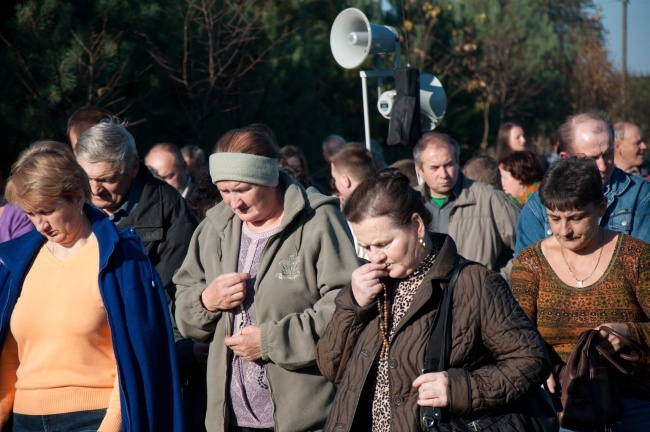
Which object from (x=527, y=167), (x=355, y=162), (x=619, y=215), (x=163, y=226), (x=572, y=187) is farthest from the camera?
(x=527, y=167)

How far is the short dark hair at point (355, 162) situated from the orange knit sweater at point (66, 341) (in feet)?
12.1

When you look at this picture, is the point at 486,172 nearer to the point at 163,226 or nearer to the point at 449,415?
the point at 163,226

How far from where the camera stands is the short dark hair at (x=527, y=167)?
8.02m

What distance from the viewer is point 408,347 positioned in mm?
3209

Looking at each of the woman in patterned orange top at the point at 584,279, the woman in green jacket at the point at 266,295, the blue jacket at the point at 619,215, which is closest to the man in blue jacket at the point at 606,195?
the blue jacket at the point at 619,215

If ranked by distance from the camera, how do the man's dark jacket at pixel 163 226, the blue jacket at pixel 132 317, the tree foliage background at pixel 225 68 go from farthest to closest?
1. the tree foliage background at pixel 225 68
2. the man's dark jacket at pixel 163 226
3. the blue jacket at pixel 132 317

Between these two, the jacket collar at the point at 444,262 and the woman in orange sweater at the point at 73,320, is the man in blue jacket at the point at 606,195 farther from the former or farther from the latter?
the woman in orange sweater at the point at 73,320

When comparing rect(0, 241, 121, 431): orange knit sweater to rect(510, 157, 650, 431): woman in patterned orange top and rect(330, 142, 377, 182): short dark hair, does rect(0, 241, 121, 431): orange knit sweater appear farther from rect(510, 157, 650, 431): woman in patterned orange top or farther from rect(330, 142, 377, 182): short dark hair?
rect(330, 142, 377, 182): short dark hair

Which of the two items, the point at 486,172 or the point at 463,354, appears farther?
the point at 486,172

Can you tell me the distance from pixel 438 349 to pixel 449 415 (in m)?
0.23

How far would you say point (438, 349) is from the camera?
10.3 feet

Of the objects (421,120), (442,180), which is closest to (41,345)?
(442,180)

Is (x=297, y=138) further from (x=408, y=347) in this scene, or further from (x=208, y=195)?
(x=408, y=347)

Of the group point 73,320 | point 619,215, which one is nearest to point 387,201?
point 73,320
